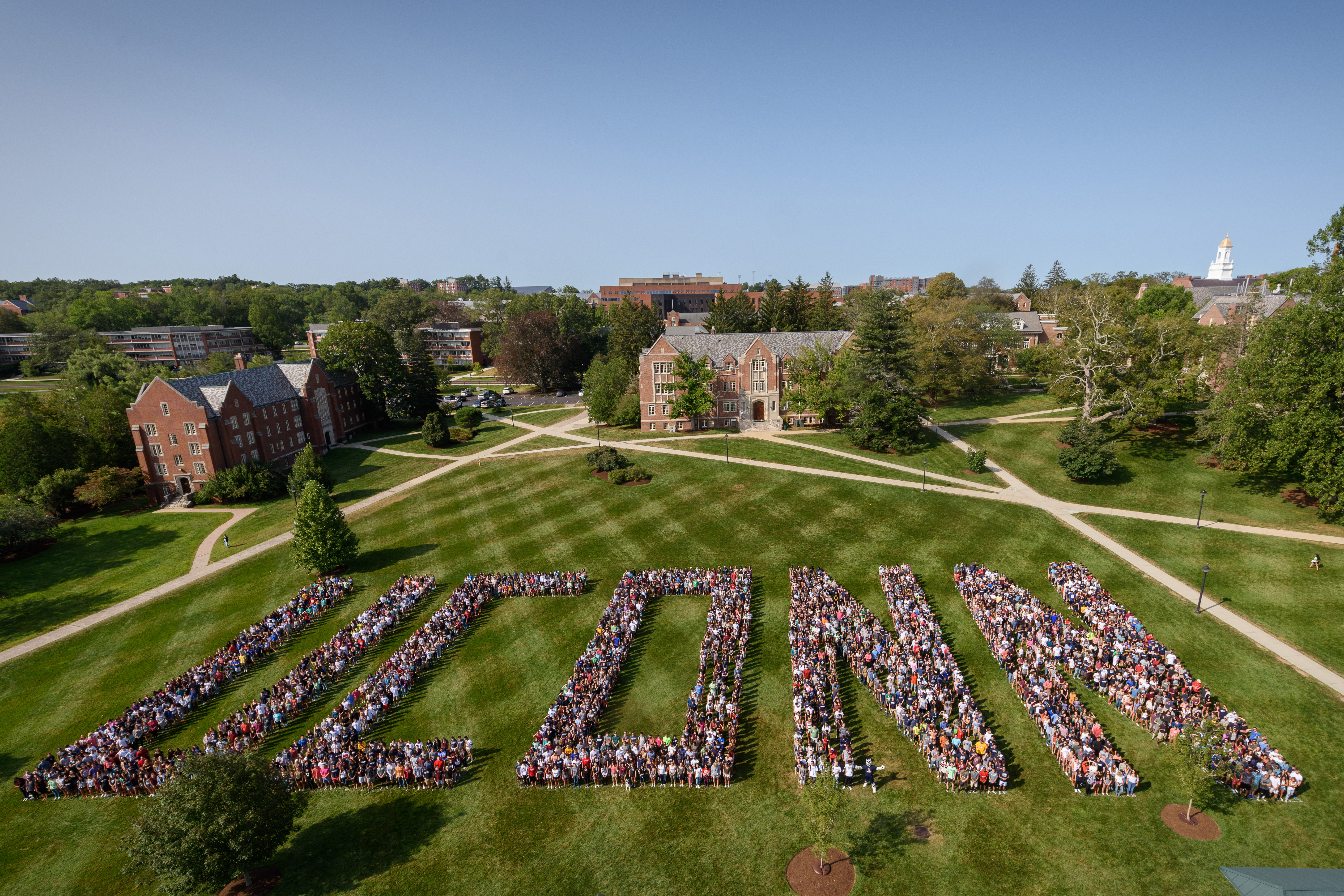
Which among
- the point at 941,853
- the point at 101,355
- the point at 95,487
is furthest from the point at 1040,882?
the point at 101,355

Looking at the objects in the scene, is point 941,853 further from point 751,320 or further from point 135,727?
point 751,320

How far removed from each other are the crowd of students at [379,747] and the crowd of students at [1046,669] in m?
22.6

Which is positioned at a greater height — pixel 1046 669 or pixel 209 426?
pixel 209 426

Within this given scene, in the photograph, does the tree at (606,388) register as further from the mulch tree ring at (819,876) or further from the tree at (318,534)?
the mulch tree ring at (819,876)

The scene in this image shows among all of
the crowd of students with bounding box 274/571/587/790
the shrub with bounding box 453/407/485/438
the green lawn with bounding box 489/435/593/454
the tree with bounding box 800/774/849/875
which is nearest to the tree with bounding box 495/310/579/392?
the shrub with bounding box 453/407/485/438

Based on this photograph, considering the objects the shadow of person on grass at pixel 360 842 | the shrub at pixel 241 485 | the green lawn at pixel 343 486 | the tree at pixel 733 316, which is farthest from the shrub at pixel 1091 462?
the shrub at pixel 241 485

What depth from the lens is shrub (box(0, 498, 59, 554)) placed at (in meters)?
46.0

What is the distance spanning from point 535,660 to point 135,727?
1670 cm

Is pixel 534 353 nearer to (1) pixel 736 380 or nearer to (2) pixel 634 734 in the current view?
(1) pixel 736 380

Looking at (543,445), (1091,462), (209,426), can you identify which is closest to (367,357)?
(209,426)

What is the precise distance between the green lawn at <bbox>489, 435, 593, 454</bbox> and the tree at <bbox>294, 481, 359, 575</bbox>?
1009 inches

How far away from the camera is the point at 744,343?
Result: 72.5m

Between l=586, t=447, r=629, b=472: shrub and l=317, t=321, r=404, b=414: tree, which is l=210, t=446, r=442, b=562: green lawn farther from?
l=586, t=447, r=629, b=472: shrub

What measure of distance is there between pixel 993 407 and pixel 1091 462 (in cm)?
2607
